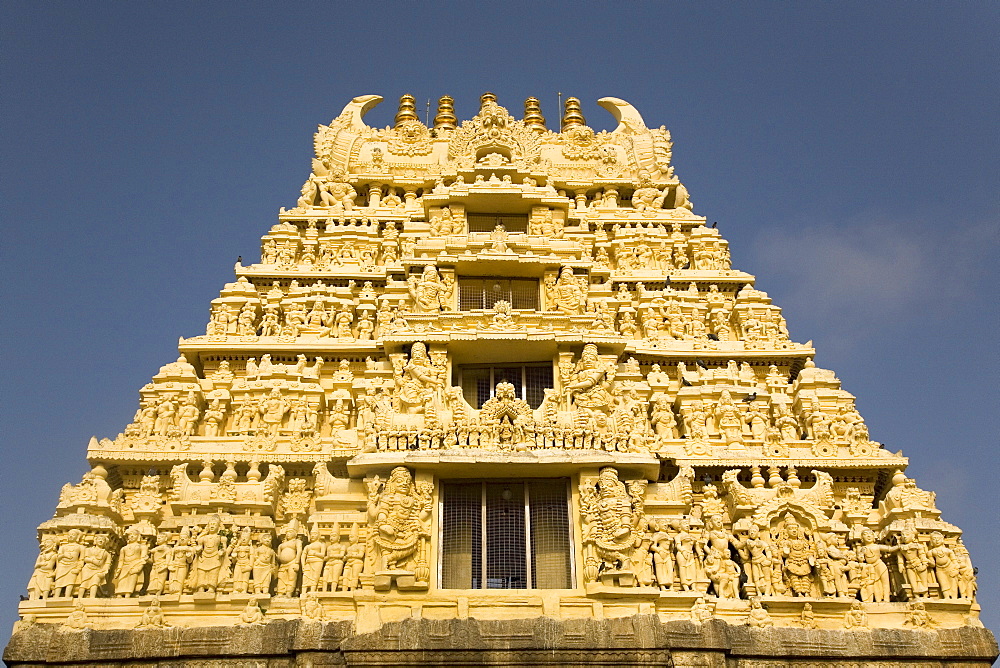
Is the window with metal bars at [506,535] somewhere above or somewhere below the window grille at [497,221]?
below

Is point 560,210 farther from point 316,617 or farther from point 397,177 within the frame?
point 316,617

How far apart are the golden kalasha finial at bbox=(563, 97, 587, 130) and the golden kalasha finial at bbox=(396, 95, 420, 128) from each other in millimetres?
5227

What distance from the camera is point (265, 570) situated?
16000 millimetres

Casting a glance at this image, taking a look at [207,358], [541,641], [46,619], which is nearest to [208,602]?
[46,619]

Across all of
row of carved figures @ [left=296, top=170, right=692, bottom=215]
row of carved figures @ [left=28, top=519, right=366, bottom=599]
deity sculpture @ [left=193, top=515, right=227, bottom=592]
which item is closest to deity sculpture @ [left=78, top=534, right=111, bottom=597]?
row of carved figures @ [left=28, top=519, right=366, bottom=599]

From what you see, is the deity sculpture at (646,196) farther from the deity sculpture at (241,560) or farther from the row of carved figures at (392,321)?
the deity sculpture at (241,560)

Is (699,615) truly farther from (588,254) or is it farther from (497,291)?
(588,254)

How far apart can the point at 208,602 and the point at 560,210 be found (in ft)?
41.8

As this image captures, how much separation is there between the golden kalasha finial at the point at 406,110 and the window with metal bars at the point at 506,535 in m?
18.4

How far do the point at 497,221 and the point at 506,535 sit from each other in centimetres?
1019

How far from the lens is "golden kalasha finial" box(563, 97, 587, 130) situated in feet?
111

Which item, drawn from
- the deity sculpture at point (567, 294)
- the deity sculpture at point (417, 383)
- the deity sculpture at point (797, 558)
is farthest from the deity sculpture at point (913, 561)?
the deity sculpture at point (417, 383)

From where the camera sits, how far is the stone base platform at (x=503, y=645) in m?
14.3

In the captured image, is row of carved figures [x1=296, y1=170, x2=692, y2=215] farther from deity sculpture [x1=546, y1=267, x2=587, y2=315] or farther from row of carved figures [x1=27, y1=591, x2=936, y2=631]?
row of carved figures [x1=27, y1=591, x2=936, y2=631]
